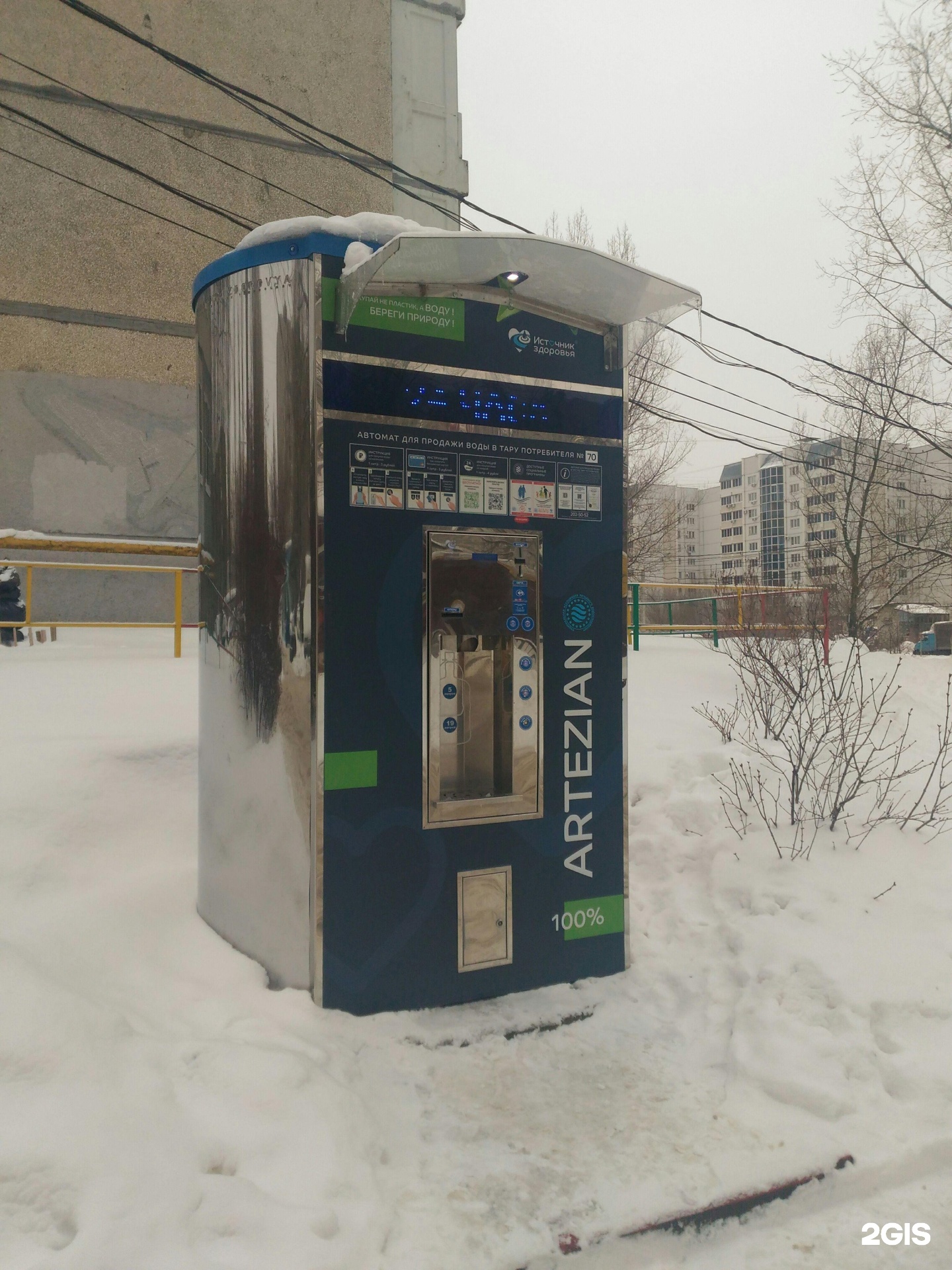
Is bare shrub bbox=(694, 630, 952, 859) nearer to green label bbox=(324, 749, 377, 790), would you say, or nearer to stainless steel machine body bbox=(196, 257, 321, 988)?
green label bbox=(324, 749, 377, 790)

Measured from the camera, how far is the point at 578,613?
10.5 feet

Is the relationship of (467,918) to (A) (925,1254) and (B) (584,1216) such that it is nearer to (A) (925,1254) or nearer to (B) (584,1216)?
(B) (584,1216)

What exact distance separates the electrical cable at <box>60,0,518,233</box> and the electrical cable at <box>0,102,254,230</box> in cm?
110

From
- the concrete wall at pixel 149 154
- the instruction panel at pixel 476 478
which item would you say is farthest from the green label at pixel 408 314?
the concrete wall at pixel 149 154

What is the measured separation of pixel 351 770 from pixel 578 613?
3.47 ft

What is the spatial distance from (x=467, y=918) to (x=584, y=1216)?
108 cm

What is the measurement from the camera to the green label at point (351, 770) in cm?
276

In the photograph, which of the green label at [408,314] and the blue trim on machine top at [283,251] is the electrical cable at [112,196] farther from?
the green label at [408,314]

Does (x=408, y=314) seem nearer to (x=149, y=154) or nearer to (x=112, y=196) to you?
(x=112, y=196)

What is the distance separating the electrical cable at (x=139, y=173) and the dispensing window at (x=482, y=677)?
752 centimetres

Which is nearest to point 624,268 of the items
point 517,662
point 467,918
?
point 517,662

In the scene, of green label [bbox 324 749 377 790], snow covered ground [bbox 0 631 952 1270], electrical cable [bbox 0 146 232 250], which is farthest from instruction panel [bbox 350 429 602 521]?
electrical cable [bbox 0 146 232 250]

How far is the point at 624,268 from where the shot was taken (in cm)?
287

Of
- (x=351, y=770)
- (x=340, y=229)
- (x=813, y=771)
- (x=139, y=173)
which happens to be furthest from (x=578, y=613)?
(x=139, y=173)
